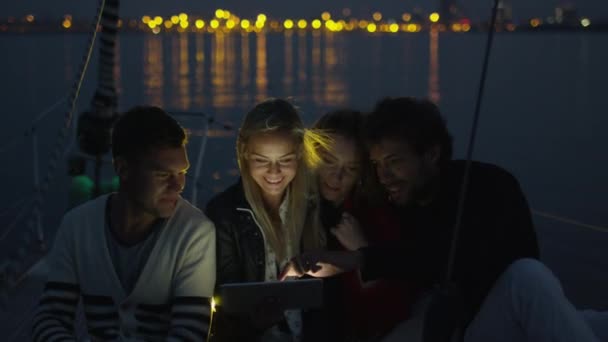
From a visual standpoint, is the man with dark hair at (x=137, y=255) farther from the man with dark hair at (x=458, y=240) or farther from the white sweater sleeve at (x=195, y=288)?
the man with dark hair at (x=458, y=240)

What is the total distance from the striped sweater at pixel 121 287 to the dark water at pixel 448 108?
1371 mm

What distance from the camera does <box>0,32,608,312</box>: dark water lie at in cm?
1269

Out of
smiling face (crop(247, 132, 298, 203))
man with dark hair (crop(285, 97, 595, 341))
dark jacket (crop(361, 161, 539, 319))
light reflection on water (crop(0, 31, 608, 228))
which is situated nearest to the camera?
man with dark hair (crop(285, 97, 595, 341))

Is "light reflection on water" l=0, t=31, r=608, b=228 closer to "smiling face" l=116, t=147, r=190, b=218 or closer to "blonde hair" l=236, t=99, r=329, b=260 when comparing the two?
"blonde hair" l=236, t=99, r=329, b=260

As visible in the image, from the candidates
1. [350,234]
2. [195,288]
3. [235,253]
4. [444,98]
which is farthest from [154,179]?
[444,98]

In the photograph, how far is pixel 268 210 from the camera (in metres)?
3.18

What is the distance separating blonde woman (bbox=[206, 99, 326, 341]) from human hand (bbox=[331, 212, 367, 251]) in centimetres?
10

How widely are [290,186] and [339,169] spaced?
0.25 metres

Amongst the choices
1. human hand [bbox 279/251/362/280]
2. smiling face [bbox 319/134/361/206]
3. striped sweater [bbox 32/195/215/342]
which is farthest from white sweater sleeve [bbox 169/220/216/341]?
smiling face [bbox 319/134/361/206]

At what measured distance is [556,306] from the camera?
2.69 m

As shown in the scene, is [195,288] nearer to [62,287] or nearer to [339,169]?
[62,287]

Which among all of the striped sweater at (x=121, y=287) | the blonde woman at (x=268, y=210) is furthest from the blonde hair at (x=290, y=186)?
the striped sweater at (x=121, y=287)

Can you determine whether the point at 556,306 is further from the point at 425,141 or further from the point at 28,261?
the point at 28,261

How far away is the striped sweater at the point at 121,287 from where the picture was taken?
269 centimetres
